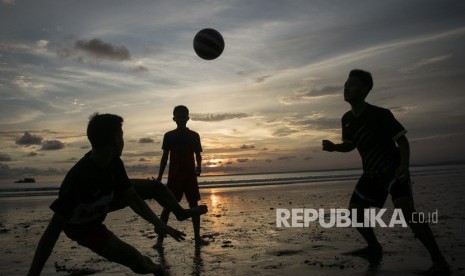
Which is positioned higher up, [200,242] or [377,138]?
[377,138]

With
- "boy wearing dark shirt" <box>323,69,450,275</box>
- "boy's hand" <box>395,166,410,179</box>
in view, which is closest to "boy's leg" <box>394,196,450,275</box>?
"boy wearing dark shirt" <box>323,69,450,275</box>

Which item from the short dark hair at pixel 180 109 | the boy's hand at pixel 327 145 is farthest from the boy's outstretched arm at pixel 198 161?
the boy's hand at pixel 327 145

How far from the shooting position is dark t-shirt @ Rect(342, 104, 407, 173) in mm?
5445

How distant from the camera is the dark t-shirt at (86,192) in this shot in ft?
11.7

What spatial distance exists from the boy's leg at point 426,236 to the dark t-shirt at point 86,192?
3.62m

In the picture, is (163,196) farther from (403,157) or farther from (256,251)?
(403,157)

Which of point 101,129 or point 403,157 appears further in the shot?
point 403,157

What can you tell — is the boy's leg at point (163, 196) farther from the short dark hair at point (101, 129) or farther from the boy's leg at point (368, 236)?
the boy's leg at point (368, 236)

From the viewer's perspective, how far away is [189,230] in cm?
900

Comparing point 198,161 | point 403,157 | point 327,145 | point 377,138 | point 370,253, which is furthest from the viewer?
point 198,161

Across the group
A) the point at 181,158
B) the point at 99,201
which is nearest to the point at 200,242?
the point at 181,158

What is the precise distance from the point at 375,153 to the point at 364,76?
46.3 inches

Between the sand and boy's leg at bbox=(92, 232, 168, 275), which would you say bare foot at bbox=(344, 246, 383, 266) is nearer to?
the sand

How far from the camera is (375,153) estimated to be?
18.4ft
